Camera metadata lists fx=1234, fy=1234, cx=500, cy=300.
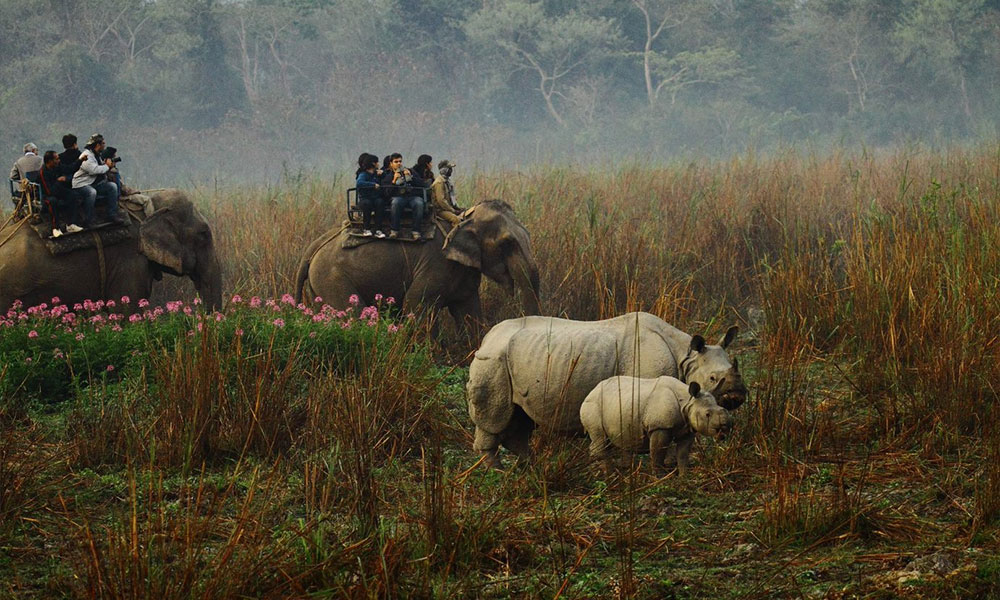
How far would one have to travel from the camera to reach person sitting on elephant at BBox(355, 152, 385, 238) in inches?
368

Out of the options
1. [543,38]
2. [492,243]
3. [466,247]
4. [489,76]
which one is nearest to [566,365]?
[492,243]

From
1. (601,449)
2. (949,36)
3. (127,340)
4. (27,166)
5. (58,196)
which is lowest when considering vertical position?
(601,449)

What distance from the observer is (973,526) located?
175 inches

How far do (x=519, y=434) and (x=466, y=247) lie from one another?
312 cm

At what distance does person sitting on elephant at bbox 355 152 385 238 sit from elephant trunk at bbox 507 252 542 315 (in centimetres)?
122

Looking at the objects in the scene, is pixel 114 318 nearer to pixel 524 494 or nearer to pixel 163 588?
pixel 524 494

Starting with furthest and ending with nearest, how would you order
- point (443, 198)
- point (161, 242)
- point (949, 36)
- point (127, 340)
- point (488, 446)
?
point (949, 36) → point (443, 198) → point (161, 242) → point (127, 340) → point (488, 446)

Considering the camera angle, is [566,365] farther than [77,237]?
No

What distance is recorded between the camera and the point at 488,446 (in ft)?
19.3

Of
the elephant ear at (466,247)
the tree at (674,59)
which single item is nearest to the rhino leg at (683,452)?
the elephant ear at (466,247)

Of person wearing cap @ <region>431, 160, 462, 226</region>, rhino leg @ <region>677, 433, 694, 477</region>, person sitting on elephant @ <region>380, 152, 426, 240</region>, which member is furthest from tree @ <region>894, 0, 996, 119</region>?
rhino leg @ <region>677, 433, 694, 477</region>

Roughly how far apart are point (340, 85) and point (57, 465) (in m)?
35.4

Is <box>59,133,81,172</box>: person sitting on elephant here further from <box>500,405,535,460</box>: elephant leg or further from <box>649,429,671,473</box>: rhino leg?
<box>649,429,671,473</box>: rhino leg

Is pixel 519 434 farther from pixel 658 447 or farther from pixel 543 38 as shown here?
pixel 543 38
